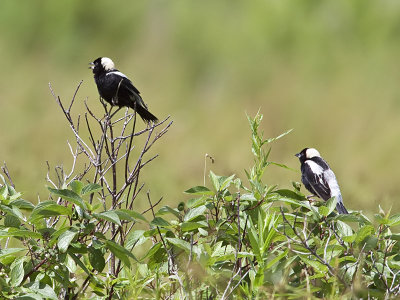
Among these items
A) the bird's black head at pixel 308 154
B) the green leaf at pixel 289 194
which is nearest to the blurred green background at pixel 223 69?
the bird's black head at pixel 308 154

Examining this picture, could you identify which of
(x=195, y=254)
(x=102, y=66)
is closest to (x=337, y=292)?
(x=195, y=254)

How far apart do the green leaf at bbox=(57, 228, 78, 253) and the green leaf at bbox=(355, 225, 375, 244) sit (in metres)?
0.93

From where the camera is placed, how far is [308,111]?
40.0 feet

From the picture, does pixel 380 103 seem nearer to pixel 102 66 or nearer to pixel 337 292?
pixel 102 66

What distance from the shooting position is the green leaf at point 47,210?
2.30 metres

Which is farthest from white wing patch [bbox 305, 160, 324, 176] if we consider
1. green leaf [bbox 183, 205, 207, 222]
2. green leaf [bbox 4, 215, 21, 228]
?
green leaf [bbox 4, 215, 21, 228]

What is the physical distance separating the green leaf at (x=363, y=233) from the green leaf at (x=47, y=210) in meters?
0.95

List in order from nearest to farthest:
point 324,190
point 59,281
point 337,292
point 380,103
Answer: point 59,281, point 337,292, point 324,190, point 380,103

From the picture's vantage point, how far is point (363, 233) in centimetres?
250

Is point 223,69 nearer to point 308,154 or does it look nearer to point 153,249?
point 308,154

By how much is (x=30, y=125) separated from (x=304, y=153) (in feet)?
21.6

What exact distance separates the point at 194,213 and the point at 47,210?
505 millimetres

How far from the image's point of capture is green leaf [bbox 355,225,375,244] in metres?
2.48

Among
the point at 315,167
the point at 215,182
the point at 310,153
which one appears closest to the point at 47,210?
the point at 215,182
